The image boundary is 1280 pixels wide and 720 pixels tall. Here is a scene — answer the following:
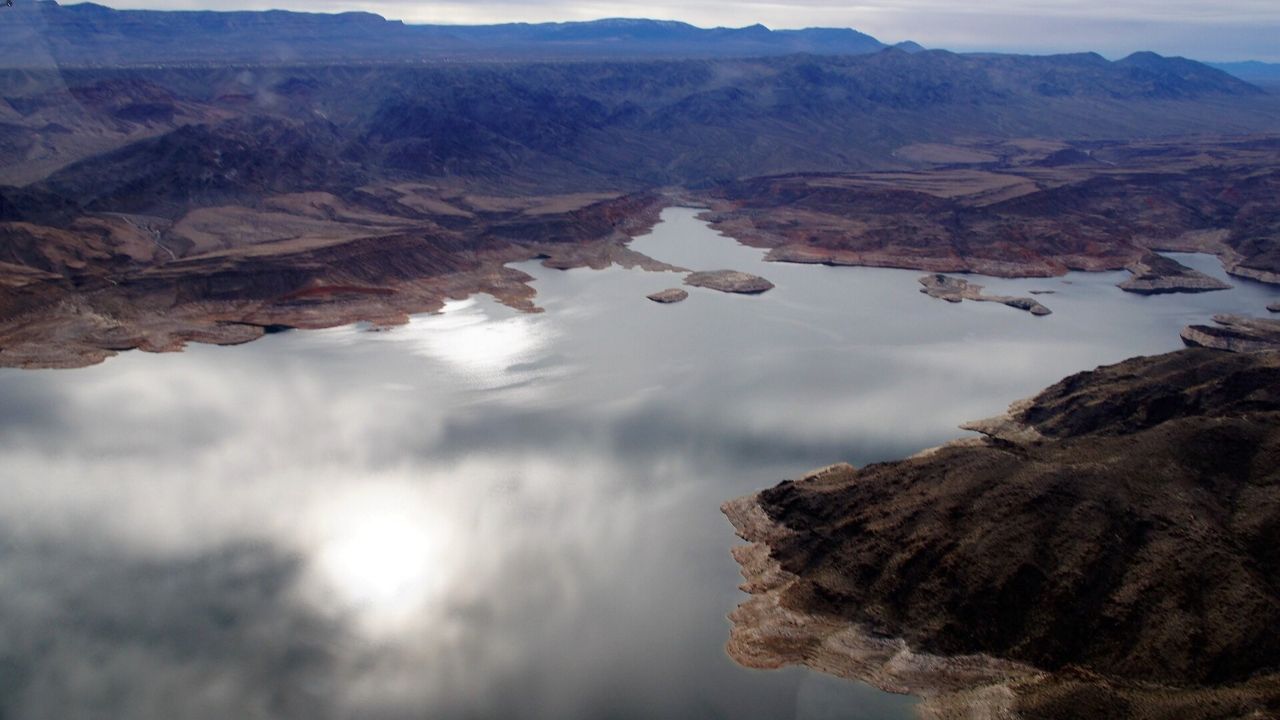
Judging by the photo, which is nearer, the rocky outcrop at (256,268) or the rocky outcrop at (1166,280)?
the rocky outcrop at (256,268)

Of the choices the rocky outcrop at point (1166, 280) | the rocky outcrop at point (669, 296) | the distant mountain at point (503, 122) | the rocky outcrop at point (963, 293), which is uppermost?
the distant mountain at point (503, 122)

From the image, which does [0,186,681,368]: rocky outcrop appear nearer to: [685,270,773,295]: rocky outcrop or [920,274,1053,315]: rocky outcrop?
[685,270,773,295]: rocky outcrop

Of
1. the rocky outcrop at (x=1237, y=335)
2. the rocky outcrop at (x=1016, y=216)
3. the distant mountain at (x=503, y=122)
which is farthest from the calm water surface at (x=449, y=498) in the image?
the distant mountain at (x=503, y=122)

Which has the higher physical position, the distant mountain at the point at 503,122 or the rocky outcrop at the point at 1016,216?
the distant mountain at the point at 503,122

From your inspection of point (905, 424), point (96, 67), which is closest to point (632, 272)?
point (905, 424)

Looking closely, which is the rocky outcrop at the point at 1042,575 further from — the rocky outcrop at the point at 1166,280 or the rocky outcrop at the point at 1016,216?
the rocky outcrop at the point at 1016,216

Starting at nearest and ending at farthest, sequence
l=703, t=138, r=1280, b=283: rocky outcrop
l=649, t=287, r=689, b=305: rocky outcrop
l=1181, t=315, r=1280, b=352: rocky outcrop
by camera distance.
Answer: l=1181, t=315, r=1280, b=352: rocky outcrop < l=649, t=287, r=689, b=305: rocky outcrop < l=703, t=138, r=1280, b=283: rocky outcrop

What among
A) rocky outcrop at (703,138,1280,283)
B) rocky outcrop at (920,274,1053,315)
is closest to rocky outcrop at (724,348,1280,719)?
rocky outcrop at (920,274,1053,315)

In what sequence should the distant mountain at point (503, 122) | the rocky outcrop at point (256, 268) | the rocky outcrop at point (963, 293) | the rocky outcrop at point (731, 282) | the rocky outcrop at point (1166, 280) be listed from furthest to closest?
1. the distant mountain at point (503, 122)
2. the rocky outcrop at point (1166, 280)
3. the rocky outcrop at point (731, 282)
4. the rocky outcrop at point (963, 293)
5. the rocky outcrop at point (256, 268)
